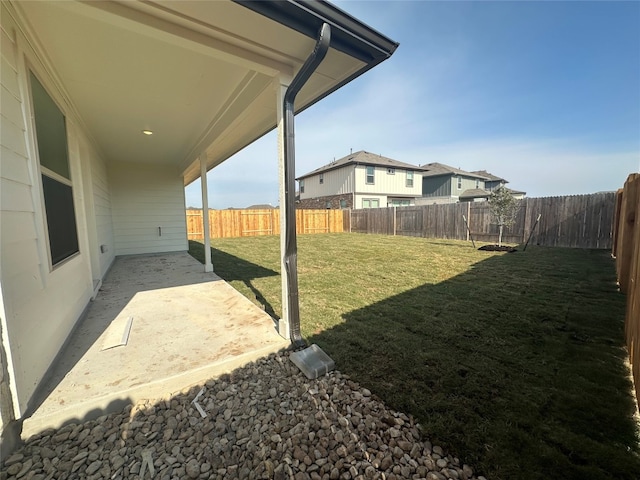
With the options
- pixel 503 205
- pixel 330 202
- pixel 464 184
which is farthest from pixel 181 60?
pixel 464 184

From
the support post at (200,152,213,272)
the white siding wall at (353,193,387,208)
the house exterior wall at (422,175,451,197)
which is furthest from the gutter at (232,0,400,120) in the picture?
the house exterior wall at (422,175,451,197)

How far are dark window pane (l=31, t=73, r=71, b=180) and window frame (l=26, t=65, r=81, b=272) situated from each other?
19 millimetres

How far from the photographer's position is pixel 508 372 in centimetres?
211

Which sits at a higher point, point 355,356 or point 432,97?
point 432,97

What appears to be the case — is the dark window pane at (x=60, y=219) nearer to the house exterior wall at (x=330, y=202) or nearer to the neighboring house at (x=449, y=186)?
the house exterior wall at (x=330, y=202)

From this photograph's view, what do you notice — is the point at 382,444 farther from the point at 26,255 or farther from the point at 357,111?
the point at 357,111

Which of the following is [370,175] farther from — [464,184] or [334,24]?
[334,24]

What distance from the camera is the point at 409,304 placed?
145 inches

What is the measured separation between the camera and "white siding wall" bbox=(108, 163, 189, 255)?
714 cm

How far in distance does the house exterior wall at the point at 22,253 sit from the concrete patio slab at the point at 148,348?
0.53 feet

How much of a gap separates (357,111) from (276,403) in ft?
→ 34.2

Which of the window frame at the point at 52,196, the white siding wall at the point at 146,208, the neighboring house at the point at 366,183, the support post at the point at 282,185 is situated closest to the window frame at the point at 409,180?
the neighboring house at the point at 366,183

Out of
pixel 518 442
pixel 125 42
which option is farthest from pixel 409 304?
pixel 125 42

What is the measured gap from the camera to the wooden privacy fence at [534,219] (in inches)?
326
